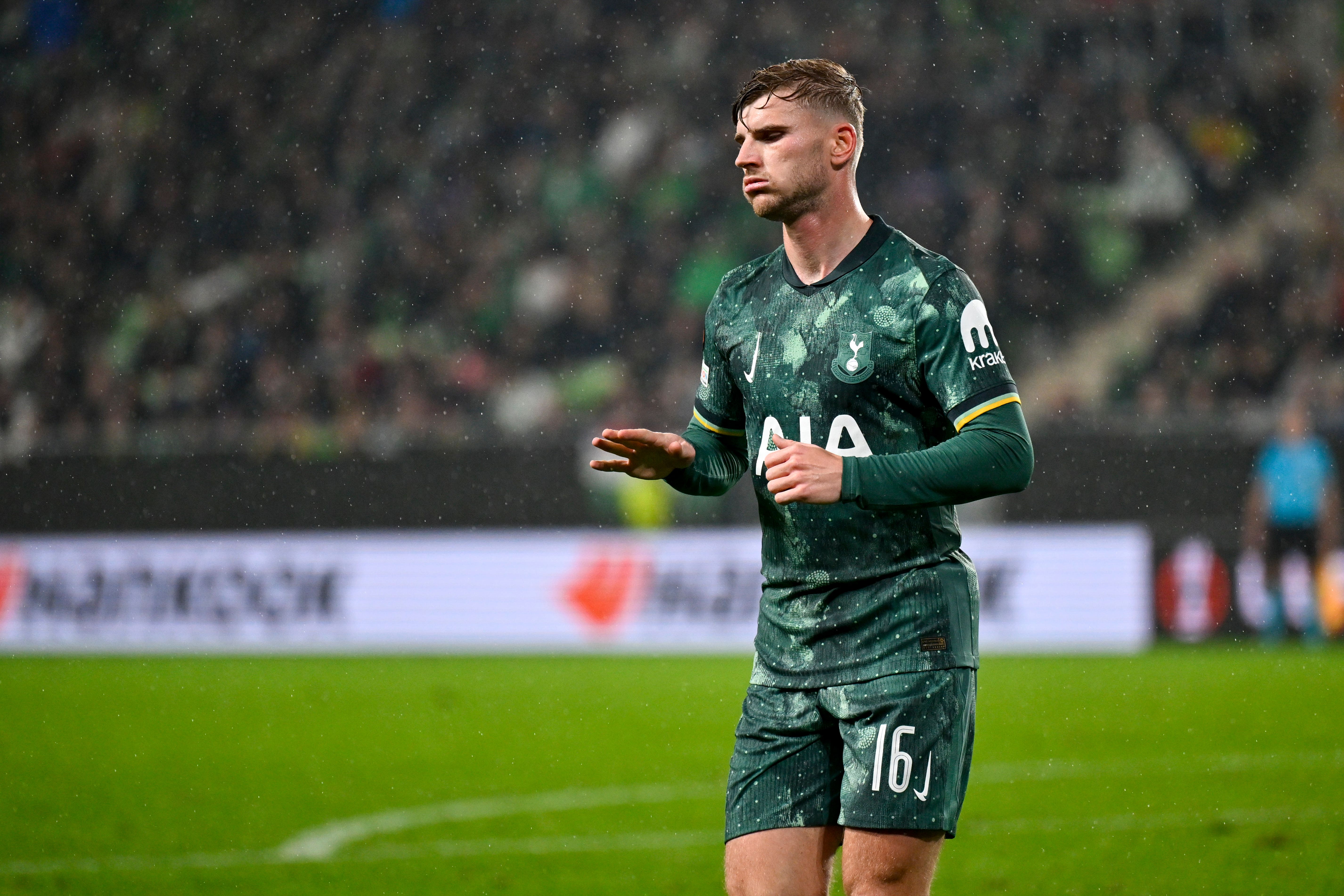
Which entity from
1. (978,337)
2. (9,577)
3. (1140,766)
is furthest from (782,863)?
(9,577)

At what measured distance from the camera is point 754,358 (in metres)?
3.38

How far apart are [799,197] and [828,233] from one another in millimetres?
99

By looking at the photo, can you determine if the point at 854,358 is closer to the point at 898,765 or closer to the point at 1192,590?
the point at 898,765

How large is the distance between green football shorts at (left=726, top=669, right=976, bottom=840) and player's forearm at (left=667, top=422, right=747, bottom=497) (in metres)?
0.49

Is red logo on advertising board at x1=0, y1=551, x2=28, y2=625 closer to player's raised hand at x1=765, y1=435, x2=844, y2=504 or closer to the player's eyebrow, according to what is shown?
the player's eyebrow

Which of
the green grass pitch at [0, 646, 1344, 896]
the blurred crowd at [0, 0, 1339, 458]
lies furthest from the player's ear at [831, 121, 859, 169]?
the blurred crowd at [0, 0, 1339, 458]

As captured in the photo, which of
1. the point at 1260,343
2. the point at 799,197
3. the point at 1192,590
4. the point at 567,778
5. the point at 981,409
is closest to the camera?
the point at 981,409

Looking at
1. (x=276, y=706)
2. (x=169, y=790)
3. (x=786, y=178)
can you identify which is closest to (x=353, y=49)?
(x=276, y=706)

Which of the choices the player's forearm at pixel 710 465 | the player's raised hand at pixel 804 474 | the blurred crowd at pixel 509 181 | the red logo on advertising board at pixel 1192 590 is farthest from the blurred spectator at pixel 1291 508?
the player's raised hand at pixel 804 474

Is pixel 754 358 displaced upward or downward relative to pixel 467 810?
upward

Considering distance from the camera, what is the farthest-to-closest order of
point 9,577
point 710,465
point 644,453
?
point 9,577 < point 710,465 < point 644,453

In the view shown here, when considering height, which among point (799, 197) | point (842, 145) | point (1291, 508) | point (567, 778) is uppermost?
point (842, 145)

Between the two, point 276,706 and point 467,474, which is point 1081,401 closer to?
point 467,474

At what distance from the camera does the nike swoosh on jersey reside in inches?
133
